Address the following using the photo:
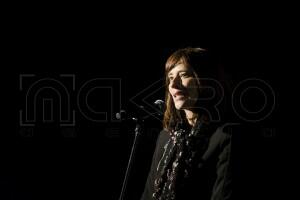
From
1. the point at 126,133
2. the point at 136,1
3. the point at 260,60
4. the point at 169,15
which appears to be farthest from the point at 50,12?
the point at 260,60

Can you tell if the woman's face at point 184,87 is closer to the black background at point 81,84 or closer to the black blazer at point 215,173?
the black blazer at point 215,173

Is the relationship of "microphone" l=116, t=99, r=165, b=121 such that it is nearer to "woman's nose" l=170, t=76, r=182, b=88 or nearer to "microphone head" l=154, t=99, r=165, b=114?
"microphone head" l=154, t=99, r=165, b=114

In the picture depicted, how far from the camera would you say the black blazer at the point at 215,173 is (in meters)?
1.32

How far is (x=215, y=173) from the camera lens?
1.40 metres

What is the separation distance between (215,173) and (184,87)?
0.43 m

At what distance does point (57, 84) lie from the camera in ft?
9.03

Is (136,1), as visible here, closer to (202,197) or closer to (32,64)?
(32,64)

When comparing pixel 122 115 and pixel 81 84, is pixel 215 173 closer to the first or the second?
pixel 122 115

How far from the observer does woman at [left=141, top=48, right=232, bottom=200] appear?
140cm

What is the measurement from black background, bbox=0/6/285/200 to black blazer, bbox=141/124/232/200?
120 cm

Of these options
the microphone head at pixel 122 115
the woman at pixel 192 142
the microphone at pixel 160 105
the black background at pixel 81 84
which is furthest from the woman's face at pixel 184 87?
the black background at pixel 81 84

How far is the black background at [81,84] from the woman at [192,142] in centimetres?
85

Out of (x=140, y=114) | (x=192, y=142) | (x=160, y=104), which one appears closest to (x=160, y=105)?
(x=160, y=104)

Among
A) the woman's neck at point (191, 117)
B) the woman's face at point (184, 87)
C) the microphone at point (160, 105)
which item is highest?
the woman's face at point (184, 87)
